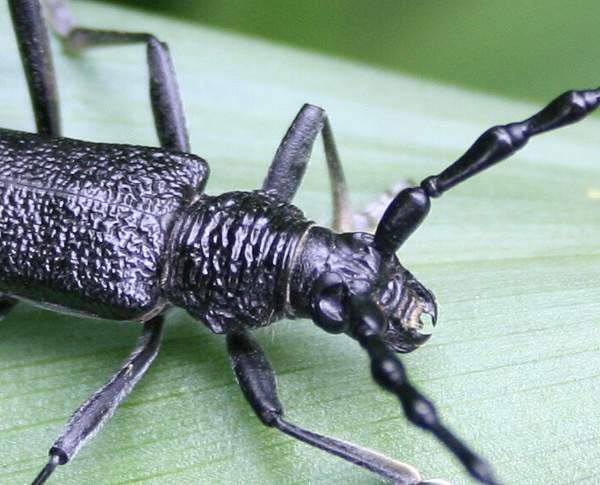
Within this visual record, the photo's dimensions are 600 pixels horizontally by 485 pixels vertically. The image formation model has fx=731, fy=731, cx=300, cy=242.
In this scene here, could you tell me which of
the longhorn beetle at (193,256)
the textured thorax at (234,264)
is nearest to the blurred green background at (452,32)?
the longhorn beetle at (193,256)

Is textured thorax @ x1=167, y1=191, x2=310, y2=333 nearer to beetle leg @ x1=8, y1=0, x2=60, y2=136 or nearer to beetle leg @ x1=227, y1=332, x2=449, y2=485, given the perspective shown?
beetle leg @ x1=227, y1=332, x2=449, y2=485

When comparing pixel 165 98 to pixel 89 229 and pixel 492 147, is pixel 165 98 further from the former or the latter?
pixel 492 147

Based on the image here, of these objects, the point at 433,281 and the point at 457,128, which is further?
the point at 457,128

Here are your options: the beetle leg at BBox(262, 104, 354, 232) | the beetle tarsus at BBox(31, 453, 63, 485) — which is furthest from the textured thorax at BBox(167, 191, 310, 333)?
the beetle tarsus at BBox(31, 453, 63, 485)

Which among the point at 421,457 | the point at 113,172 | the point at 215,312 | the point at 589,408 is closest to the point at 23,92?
the point at 113,172

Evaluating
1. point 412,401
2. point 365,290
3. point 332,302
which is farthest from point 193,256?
point 412,401

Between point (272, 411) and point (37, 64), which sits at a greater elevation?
point (37, 64)

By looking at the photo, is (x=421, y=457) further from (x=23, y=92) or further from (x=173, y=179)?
(x=23, y=92)
